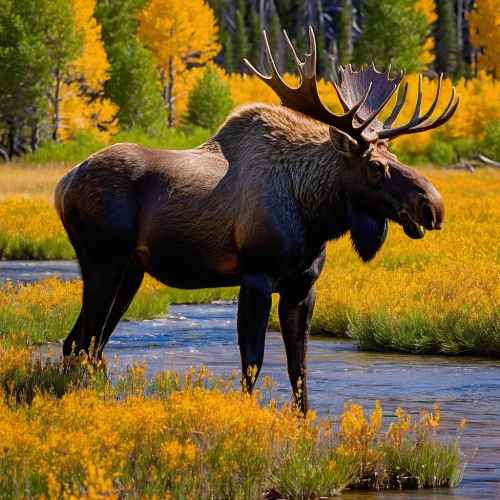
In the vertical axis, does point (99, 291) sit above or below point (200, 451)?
above

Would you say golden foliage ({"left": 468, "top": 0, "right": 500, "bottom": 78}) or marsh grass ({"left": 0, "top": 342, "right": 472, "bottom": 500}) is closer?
marsh grass ({"left": 0, "top": 342, "right": 472, "bottom": 500})

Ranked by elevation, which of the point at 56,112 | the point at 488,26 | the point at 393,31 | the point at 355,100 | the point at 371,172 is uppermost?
the point at 488,26

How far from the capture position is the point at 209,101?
60.1 m

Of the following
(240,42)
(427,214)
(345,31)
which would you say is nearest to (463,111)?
(345,31)

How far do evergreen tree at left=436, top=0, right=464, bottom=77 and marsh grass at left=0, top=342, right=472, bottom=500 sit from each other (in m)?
90.5

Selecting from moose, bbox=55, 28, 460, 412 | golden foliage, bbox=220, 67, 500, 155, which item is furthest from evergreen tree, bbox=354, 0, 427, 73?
moose, bbox=55, 28, 460, 412

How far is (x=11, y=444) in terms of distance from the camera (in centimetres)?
604

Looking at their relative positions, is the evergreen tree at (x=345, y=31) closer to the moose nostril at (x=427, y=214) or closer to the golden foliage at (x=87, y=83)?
the golden foliage at (x=87, y=83)

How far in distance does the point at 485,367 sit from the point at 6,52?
4193 centimetres

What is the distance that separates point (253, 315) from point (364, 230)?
81 centimetres

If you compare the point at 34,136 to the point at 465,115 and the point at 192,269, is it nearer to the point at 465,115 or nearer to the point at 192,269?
the point at 465,115

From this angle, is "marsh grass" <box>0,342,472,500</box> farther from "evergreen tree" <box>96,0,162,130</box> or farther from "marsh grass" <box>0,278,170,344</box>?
"evergreen tree" <box>96,0,162,130</box>

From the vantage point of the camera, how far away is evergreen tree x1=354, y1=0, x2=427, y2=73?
7569 centimetres

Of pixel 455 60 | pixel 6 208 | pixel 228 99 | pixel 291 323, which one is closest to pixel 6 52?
pixel 228 99
